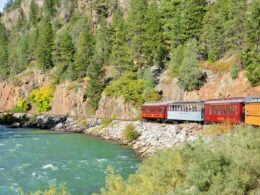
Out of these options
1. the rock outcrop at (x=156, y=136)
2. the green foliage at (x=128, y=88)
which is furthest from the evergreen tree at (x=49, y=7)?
the rock outcrop at (x=156, y=136)

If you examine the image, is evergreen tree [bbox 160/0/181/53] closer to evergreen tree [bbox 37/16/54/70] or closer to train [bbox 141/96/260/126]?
train [bbox 141/96/260/126]

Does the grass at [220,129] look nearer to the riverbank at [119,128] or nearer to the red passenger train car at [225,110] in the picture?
the red passenger train car at [225,110]

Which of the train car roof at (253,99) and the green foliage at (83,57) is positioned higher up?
the green foliage at (83,57)

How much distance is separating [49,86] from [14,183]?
81.2 meters

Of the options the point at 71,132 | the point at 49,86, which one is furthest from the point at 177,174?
the point at 49,86

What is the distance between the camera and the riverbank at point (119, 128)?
54.8m

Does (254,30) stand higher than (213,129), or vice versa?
(254,30)

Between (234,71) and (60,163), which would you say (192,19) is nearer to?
(234,71)

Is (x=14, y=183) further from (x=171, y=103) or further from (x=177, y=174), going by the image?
(x=171, y=103)

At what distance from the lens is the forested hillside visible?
75.4 metres

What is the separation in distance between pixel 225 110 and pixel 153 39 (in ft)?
156

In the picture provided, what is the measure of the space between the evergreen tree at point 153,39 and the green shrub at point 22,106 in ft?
124

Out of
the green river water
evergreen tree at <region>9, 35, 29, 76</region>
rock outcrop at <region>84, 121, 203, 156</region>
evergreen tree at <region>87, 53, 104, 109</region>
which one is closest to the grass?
rock outcrop at <region>84, 121, 203, 156</region>

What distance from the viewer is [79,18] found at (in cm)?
13975
